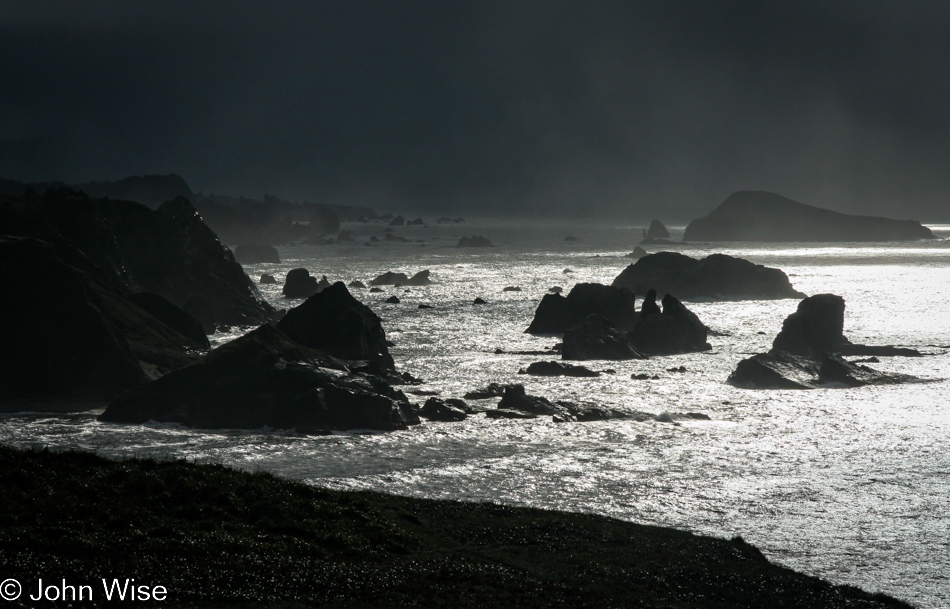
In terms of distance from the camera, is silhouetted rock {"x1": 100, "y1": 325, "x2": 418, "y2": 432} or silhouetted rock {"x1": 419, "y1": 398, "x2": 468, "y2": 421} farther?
silhouetted rock {"x1": 419, "y1": 398, "x2": 468, "y2": 421}

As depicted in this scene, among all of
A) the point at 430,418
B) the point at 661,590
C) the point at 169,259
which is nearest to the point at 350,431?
the point at 430,418

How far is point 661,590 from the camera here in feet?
72.1

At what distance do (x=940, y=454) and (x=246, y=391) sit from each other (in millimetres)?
32832

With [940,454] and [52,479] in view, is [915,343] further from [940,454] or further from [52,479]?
[52,479]

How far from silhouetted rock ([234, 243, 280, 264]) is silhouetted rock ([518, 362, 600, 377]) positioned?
10657 cm

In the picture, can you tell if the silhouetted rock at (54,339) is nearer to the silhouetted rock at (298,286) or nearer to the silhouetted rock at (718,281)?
the silhouetted rock at (298,286)

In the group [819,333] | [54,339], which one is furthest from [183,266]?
[819,333]

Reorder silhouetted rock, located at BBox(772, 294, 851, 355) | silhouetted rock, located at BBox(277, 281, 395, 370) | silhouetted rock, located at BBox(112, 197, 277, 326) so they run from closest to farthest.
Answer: silhouetted rock, located at BBox(277, 281, 395, 370) < silhouetted rock, located at BBox(772, 294, 851, 355) < silhouetted rock, located at BBox(112, 197, 277, 326)

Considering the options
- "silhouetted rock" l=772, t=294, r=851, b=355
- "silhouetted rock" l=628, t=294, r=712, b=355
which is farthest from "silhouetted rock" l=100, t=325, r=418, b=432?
"silhouetted rock" l=772, t=294, r=851, b=355

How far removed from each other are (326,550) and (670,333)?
156 feet

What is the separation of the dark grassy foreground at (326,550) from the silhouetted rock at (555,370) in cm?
2721

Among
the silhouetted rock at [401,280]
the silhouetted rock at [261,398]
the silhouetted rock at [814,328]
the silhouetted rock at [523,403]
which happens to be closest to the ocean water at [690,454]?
the silhouetted rock at [261,398]

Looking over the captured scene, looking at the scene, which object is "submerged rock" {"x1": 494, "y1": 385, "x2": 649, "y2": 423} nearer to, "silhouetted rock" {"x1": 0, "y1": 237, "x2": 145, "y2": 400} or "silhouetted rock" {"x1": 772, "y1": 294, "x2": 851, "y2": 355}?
"silhouetted rock" {"x1": 0, "y1": 237, "x2": 145, "y2": 400}

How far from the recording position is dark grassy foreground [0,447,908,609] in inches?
752
